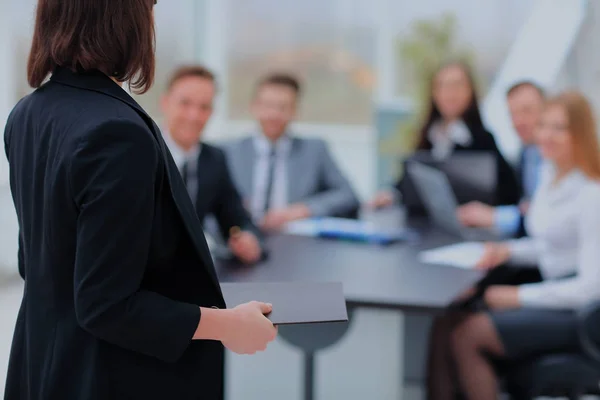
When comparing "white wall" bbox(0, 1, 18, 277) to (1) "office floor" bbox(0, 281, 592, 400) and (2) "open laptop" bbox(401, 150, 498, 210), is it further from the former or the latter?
(2) "open laptop" bbox(401, 150, 498, 210)

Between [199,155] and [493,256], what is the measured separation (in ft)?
4.09

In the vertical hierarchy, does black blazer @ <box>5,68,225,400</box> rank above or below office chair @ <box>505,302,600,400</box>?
above

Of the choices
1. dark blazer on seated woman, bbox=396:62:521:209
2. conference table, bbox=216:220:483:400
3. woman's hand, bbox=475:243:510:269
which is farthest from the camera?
dark blazer on seated woman, bbox=396:62:521:209

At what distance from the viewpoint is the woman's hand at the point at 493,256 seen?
2902 millimetres

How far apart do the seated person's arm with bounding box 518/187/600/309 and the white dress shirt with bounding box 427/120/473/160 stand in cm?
154

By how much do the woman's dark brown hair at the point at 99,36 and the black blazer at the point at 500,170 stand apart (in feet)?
9.79

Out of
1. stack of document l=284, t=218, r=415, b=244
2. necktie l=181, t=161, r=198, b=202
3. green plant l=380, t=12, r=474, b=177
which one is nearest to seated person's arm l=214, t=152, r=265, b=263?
necktie l=181, t=161, r=198, b=202

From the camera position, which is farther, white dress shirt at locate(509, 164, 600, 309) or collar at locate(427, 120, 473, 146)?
collar at locate(427, 120, 473, 146)

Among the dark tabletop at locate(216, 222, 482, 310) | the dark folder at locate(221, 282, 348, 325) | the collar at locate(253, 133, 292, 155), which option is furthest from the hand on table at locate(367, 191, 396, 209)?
the dark folder at locate(221, 282, 348, 325)

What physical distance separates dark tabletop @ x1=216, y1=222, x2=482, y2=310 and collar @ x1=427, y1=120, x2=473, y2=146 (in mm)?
1015

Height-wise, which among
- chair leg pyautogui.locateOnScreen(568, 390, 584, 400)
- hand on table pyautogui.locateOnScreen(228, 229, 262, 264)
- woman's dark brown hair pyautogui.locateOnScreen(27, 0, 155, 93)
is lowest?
chair leg pyautogui.locateOnScreen(568, 390, 584, 400)

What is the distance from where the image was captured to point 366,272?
2.76 meters

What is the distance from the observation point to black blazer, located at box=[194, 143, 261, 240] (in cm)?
319

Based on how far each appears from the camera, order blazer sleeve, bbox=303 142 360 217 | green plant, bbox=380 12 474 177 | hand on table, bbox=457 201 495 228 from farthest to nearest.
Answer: green plant, bbox=380 12 474 177, blazer sleeve, bbox=303 142 360 217, hand on table, bbox=457 201 495 228
